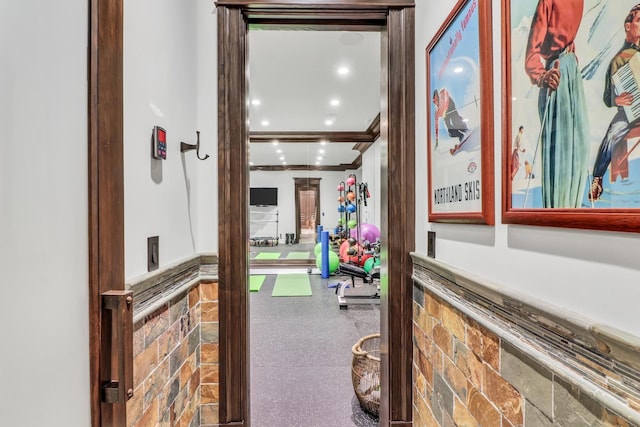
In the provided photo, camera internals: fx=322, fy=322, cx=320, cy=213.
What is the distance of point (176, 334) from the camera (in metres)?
1.36

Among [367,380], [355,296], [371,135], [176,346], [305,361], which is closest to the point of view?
[176,346]

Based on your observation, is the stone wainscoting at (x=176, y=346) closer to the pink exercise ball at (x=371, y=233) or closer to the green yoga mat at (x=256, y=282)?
the green yoga mat at (x=256, y=282)

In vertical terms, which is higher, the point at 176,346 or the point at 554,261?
the point at 554,261

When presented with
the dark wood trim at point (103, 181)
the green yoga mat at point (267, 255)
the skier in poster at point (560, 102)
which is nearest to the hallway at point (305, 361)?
the dark wood trim at point (103, 181)

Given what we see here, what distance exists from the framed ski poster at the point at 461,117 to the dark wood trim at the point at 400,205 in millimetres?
178

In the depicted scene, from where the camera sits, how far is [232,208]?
62.9 inches

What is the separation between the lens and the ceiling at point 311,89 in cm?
321

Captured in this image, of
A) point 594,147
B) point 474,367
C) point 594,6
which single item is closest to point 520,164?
point 594,147

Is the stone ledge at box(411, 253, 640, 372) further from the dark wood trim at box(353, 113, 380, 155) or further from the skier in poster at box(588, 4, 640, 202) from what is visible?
the dark wood trim at box(353, 113, 380, 155)

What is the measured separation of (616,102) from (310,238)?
987 cm

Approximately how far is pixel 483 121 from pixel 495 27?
27 cm

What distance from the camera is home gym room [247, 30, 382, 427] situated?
2.28m

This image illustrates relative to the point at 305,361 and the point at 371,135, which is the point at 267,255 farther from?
the point at 305,361

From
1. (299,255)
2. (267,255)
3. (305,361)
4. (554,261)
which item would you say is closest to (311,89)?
(305,361)
